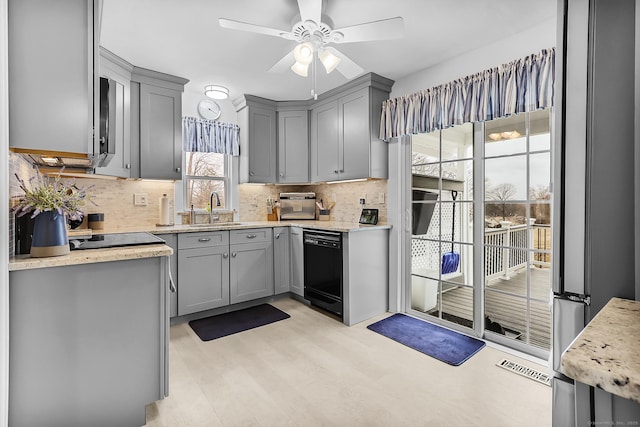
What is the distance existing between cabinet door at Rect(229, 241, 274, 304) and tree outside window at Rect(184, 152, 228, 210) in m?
0.77

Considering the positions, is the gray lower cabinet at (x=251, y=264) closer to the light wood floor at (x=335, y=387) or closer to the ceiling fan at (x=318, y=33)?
the light wood floor at (x=335, y=387)

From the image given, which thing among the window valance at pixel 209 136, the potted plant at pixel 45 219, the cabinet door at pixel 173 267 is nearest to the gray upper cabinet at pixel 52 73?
the potted plant at pixel 45 219

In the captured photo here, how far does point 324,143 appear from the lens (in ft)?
12.7

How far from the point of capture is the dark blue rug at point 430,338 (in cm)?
246

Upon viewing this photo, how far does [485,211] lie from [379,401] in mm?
1774

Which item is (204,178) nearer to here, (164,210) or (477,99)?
(164,210)

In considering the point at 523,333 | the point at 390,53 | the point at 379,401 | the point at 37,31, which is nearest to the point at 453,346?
the point at 523,333

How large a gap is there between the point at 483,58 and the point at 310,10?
5.37ft

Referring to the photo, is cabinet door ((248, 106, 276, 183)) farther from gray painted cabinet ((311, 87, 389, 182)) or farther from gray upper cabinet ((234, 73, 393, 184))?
gray painted cabinet ((311, 87, 389, 182))

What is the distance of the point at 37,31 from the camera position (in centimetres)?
146

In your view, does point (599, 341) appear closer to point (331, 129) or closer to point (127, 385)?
point (127, 385)

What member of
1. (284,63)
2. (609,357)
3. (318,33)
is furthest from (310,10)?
(609,357)

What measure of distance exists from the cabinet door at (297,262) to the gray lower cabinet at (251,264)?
25cm

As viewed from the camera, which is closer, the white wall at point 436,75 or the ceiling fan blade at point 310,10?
the ceiling fan blade at point 310,10
